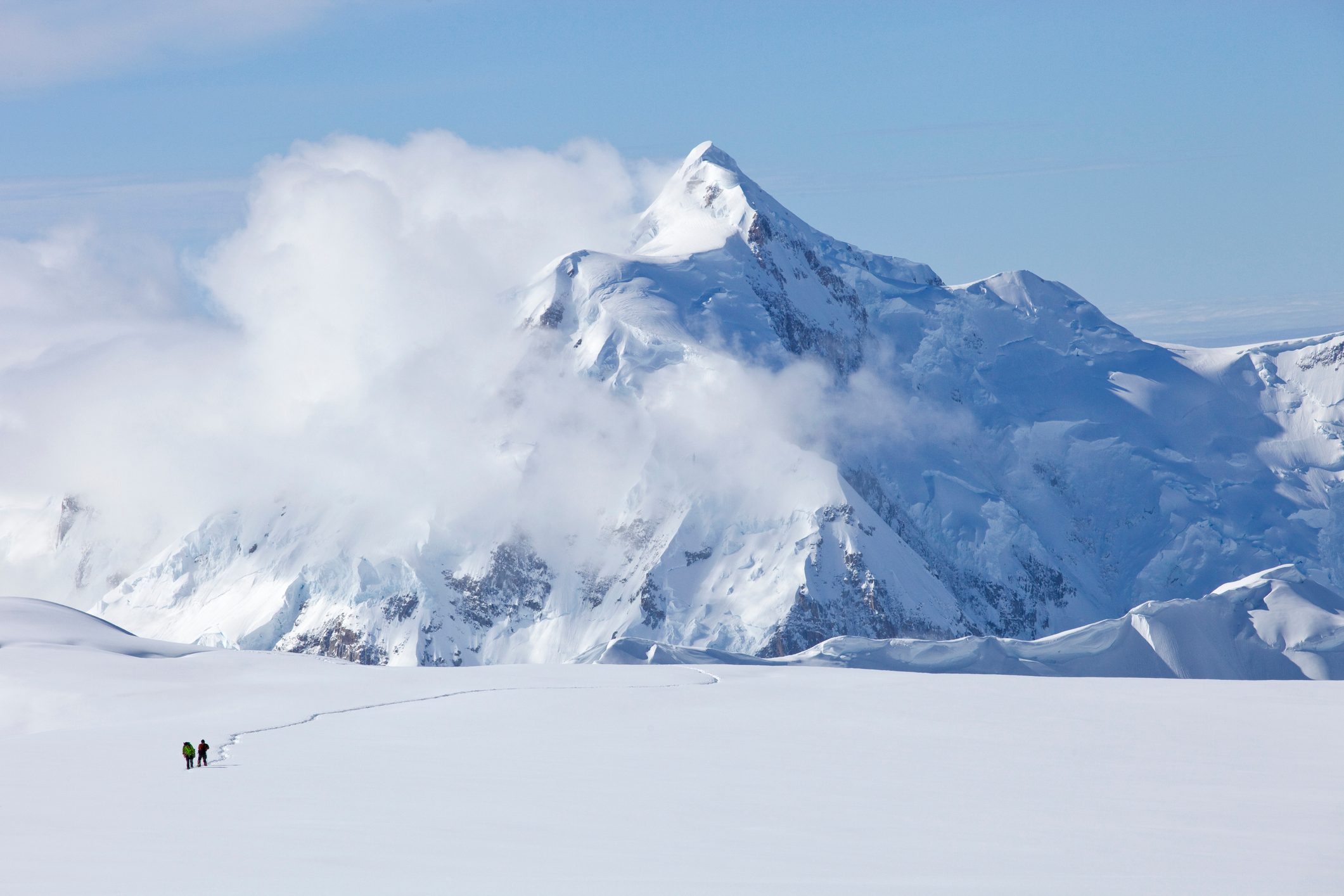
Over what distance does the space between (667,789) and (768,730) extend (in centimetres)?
1091

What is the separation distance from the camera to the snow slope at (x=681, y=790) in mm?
24297

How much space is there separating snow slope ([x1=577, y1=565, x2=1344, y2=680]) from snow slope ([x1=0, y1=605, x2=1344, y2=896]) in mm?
100270

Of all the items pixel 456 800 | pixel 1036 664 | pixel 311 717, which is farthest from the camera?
pixel 1036 664

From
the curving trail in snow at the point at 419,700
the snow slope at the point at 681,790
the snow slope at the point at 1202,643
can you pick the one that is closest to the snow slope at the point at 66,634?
the snow slope at the point at 681,790

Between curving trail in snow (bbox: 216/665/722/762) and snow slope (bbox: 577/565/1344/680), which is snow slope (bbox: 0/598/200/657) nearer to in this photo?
curving trail in snow (bbox: 216/665/722/762)

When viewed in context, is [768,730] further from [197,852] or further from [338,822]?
[197,852]

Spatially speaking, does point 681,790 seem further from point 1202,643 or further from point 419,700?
point 1202,643

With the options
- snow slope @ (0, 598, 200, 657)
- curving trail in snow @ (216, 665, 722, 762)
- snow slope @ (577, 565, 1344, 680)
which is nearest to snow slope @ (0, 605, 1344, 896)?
curving trail in snow @ (216, 665, 722, 762)

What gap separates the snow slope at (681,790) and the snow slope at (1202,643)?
10027 centimetres

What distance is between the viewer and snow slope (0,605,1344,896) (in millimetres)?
24297

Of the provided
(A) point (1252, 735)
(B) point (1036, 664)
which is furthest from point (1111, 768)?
(B) point (1036, 664)

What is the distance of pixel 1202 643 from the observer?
17525 cm

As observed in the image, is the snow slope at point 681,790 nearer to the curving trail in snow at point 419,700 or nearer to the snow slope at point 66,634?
the curving trail in snow at point 419,700

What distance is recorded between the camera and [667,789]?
1296 inches
